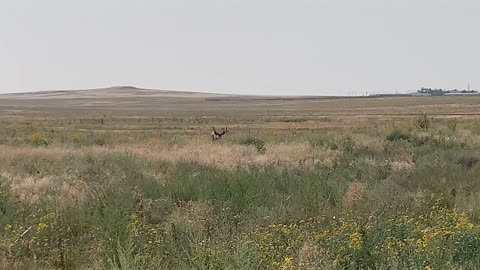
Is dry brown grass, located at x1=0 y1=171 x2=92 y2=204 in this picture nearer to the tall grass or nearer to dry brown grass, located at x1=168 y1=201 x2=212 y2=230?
the tall grass

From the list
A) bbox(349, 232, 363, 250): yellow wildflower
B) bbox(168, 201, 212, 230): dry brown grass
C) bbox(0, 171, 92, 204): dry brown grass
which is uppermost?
bbox(349, 232, 363, 250): yellow wildflower

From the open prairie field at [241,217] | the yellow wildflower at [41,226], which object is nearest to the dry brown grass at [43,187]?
the open prairie field at [241,217]

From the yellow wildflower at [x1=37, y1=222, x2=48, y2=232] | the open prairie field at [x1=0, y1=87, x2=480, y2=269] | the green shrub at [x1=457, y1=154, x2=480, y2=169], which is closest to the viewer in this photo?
the open prairie field at [x1=0, y1=87, x2=480, y2=269]

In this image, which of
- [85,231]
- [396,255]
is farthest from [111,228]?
[396,255]

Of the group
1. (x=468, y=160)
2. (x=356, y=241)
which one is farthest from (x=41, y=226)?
(x=468, y=160)

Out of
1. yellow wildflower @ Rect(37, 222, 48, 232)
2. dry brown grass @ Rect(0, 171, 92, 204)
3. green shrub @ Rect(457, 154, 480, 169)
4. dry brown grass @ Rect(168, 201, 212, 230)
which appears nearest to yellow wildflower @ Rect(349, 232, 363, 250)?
dry brown grass @ Rect(168, 201, 212, 230)

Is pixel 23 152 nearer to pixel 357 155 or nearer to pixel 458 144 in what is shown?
pixel 357 155

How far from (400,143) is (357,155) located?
16.1 ft

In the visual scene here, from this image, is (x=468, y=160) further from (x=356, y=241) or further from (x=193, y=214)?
(x=356, y=241)

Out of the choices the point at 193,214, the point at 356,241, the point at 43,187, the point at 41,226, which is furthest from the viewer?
the point at 43,187

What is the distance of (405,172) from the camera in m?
16.2

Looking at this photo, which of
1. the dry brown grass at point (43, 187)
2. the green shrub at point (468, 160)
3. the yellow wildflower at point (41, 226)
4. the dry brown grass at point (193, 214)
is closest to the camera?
the yellow wildflower at point (41, 226)

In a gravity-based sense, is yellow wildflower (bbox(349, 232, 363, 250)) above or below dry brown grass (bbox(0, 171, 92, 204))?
above

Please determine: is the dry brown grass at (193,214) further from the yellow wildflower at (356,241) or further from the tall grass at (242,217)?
the yellow wildflower at (356,241)
